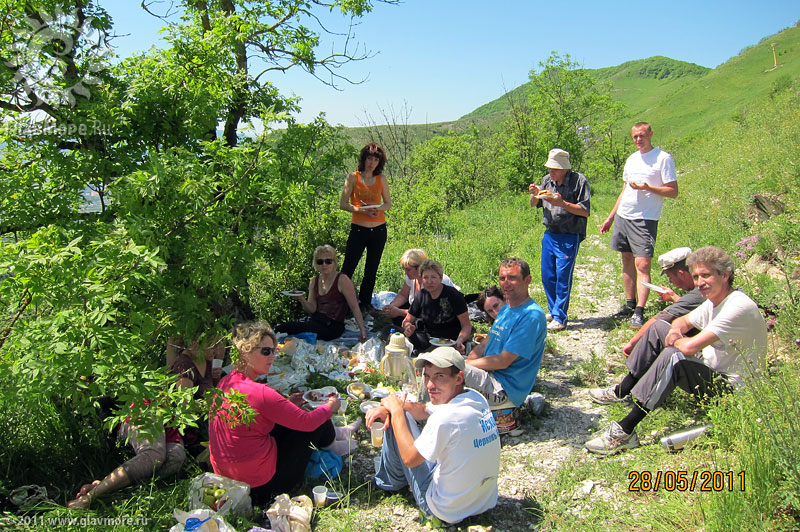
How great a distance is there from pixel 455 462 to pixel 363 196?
3.79m

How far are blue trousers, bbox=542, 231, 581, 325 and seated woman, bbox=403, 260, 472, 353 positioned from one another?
145 centimetres

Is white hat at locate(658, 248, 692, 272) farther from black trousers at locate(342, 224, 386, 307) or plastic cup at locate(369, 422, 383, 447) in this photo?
black trousers at locate(342, 224, 386, 307)

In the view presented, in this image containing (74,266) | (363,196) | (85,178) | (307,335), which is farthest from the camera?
(363,196)

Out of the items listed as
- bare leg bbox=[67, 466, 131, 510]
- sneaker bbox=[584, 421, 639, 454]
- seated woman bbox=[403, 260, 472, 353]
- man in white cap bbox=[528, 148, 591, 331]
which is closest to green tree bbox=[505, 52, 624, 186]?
man in white cap bbox=[528, 148, 591, 331]

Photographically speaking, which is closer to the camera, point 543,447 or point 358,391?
point 543,447

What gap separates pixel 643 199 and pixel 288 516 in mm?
4613

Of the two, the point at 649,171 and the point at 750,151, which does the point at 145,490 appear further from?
the point at 750,151

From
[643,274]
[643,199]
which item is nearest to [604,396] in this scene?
[643,274]

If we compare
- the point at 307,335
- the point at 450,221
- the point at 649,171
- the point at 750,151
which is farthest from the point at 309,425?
the point at 750,151

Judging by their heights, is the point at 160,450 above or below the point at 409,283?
below

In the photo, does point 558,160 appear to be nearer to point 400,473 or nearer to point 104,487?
point 400,473

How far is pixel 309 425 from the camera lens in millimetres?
3020

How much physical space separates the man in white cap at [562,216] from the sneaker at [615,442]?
2.34 meters

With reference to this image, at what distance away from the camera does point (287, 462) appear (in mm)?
3064
